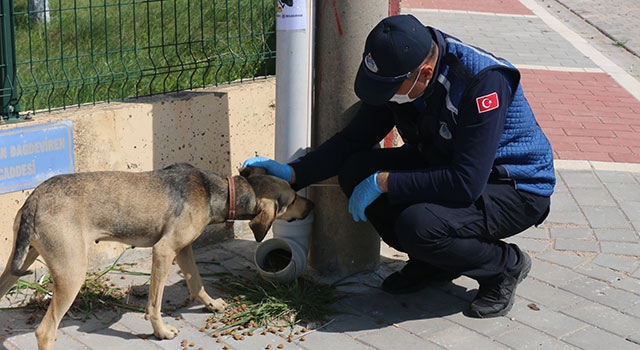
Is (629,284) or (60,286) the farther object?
(629,284)

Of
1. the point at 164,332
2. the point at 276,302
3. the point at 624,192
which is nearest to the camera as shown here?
the point at 164,332

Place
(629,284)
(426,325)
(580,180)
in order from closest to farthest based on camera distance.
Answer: (426,325), (629,284), (580,180)

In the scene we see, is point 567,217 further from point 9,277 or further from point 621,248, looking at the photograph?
point 9,277

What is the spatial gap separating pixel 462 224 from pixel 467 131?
0.52 m

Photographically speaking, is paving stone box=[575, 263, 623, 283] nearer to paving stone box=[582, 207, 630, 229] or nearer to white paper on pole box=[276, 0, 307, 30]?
paving stone box=[582, 207, 630, 229]

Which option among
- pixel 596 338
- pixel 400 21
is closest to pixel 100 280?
pixel 400 21

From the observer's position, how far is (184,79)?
660cm

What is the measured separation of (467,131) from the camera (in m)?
4.25

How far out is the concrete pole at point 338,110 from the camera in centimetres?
481

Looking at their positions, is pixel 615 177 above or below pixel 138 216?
below

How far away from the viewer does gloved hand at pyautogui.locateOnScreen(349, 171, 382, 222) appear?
4.52m

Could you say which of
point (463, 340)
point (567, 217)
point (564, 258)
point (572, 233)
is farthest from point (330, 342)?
point (567, 217)

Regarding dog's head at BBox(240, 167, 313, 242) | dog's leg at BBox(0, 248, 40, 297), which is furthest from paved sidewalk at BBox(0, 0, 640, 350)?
dog's head at BBox(240, 167, 313, 242)

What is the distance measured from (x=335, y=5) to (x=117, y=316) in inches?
82.8
